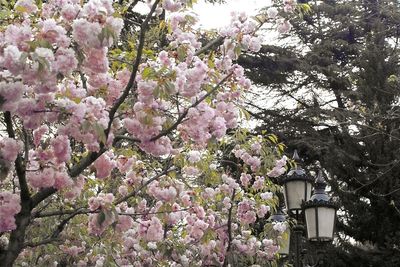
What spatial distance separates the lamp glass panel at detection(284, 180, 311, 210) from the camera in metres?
5.89

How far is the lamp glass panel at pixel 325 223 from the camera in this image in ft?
17.9

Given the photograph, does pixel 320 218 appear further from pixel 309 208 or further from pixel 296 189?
pixel 296 189

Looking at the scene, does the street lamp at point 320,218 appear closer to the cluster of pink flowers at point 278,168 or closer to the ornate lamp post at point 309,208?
the ornate lamp post at point 309,208

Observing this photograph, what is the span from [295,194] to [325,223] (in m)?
0.53

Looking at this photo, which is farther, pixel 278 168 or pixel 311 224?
pixel 278 168

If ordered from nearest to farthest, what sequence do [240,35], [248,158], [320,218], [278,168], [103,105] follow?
[103,105] → [240,35] → [320,218] → [248,158] → [278,168]

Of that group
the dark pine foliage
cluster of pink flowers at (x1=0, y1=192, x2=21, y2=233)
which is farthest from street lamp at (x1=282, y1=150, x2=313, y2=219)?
cluster of pink flowers at (x1=0, y1=192, x2=21, y2=233)

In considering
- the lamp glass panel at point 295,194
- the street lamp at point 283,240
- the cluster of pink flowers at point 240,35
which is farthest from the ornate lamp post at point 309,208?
the cluster of pink flowers at point 240,35

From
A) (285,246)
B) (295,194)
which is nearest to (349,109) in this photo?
(285,246)

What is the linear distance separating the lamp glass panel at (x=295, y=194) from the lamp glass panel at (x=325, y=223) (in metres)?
0.43

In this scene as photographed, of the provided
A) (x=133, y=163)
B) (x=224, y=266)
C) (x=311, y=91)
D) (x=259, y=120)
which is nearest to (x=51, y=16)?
(x=133, y=163)

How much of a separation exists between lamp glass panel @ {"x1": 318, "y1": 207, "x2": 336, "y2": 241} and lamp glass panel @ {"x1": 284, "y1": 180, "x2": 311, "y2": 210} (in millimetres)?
433

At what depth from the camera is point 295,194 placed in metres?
5.92

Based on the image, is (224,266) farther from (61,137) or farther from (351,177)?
(351,177)
